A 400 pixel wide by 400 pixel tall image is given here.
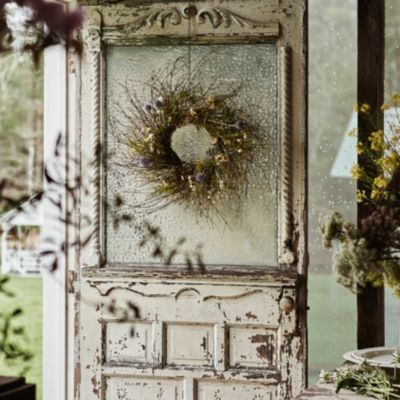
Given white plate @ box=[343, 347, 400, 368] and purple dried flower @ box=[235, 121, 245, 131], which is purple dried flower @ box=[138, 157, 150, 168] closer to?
purple dried flower @ box=[235, 121, 245, 131]

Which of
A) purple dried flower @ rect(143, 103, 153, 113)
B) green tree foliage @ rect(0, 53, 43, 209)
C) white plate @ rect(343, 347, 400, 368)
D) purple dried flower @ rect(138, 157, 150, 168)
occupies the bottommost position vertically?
white plate @ rect(343, 347, 400, 368)

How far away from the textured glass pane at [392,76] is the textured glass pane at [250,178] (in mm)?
543

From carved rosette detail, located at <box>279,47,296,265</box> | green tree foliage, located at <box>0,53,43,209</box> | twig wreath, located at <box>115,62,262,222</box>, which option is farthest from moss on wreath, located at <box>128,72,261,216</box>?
green tree foliage, located at <box>0,53,43,209</box>

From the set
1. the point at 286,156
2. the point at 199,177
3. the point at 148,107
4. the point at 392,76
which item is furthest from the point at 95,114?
the point at 392,76

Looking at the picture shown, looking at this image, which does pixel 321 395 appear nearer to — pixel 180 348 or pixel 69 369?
pixel 180 348

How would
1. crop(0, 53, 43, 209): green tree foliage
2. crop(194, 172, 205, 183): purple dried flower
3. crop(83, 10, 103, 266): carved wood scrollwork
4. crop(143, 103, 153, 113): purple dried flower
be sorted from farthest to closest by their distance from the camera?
1. crop(0, 53, 43, 209): green tree foliage
2. crop(83, 10, 103, 266): carved wood scrollwork
3. crop(143, 103, 153, 113): purple dried flower
4. crop(194, 172, 205, 183): purple dried flower

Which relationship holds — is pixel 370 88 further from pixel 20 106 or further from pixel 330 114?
pixel 20 106

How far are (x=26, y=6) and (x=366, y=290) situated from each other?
329 cm

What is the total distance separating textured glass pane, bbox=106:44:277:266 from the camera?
3.65 metres

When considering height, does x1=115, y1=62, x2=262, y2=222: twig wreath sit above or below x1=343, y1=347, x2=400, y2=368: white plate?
above

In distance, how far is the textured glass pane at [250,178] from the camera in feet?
12.0

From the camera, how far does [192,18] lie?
371cm

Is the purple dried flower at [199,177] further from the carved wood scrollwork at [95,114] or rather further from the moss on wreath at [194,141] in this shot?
the carved wood scrollwork at [95,114]

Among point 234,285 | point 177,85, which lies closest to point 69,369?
point 234,285
